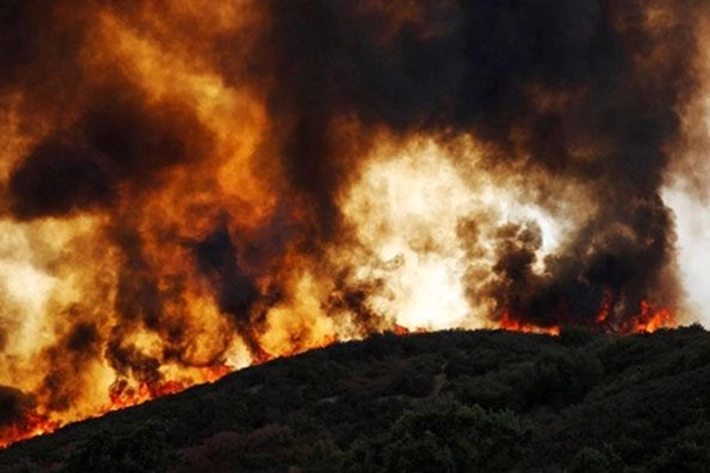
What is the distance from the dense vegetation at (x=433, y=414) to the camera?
94.4 feet

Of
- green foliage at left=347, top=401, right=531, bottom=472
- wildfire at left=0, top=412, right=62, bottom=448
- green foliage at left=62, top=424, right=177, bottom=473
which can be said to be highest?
wildfire at left=0, top=412, right=62, bottom=448

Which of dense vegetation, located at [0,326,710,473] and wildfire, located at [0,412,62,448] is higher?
wildfire, located at [0,412,62,448]

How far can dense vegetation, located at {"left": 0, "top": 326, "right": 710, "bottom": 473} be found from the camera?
94.4 ft

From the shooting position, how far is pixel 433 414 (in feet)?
97.8

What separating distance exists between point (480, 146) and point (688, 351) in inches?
1815

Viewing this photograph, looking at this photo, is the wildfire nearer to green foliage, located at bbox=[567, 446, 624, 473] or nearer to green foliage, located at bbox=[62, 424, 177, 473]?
green foliage, located at bbox=[62, 424, 177, 473]

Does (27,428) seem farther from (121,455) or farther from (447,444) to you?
(447,444)

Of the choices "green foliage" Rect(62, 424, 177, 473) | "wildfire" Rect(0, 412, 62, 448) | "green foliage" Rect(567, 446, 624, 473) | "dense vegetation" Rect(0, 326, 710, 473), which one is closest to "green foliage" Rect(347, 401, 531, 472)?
"dense vegetation" Rect(0, 326, 710, 473)

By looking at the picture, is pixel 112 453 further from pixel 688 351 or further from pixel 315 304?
pixel 315 304

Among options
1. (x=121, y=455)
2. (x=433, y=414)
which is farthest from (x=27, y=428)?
(x=433, y=414)

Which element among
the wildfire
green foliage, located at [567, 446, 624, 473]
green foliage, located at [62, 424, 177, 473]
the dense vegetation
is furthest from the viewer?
the wildfire

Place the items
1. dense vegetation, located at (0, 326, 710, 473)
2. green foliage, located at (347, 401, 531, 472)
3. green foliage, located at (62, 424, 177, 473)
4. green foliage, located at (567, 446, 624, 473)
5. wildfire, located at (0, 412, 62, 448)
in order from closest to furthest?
green foliage, located at (567, 446, 624, 473) < green foliage, located at (347, 401, 531, 472) < dense vegetation, located at (0, 326, 710, 473) < green foliage, located at (62, 424, 177, 473) < wildfire, located at (0, 412, 62, 448)

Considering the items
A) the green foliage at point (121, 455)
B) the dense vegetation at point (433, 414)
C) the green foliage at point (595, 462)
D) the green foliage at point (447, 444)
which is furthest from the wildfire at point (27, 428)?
the green foliage at point (595, 462)

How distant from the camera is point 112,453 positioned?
36562 millimetres
